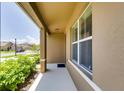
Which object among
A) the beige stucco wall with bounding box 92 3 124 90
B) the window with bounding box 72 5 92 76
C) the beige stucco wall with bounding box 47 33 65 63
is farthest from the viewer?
the beige stucco wall with bounding box 47 33 65 63

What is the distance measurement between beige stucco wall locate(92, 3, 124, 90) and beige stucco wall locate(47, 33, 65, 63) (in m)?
10.1

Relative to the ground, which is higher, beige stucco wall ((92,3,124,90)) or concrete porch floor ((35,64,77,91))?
beige stucco wall ((92,3,124,90))

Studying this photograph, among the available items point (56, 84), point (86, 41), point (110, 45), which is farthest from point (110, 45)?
point (56, 84)

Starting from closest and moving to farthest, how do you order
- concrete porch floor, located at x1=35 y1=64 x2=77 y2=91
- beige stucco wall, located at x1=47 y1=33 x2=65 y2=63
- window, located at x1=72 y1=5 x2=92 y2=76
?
window, located at x1=72 y1=5 x2=92 y2=76 < concrete porch floor, located at x1=35 y1=64 x2=77 y2=91 < beige stucco wall, located at x1=47 y1=33 x2=65 y2=63

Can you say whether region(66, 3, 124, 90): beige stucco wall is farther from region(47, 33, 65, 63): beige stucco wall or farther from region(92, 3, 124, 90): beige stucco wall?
region(47, 33, 65, 63): beige stucco wall

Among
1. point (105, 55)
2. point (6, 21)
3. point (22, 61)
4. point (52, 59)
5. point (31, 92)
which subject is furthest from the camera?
point (52, 59)

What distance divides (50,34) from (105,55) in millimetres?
10690

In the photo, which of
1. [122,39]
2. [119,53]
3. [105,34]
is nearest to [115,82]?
[119,53]

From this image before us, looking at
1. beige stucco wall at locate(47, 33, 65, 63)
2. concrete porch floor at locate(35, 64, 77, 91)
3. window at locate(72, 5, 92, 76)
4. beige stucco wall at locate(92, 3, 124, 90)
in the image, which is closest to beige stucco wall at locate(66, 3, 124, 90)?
beige stucco wall at locate(92, 3, 124, 90)

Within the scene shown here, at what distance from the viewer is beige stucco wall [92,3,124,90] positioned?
149 cm

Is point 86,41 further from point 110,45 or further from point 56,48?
point 56,48

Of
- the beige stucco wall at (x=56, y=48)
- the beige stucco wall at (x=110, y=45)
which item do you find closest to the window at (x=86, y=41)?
the beige stucco wall at (x=110, y=45)

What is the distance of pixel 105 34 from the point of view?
1931 millimetres

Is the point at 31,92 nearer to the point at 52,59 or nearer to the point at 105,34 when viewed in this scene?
the point at 105,34
